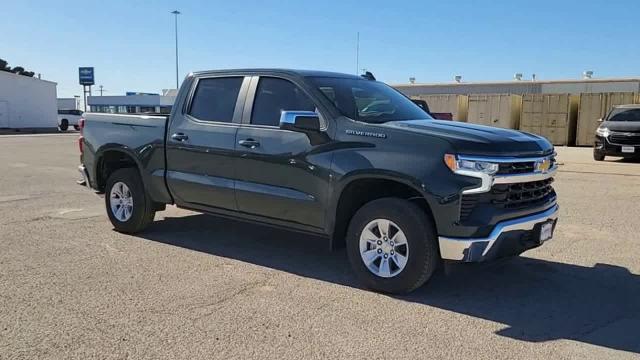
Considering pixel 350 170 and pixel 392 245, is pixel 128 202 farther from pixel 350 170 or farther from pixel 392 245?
pixel 392 245

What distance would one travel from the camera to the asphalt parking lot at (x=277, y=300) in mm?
3812

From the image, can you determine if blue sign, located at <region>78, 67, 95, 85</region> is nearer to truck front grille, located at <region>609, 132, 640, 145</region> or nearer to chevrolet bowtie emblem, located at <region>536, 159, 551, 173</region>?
truck front grille, located at <region>609, 132, 640, 145</region>

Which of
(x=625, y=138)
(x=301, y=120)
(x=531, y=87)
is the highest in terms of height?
(x=531, y=87)

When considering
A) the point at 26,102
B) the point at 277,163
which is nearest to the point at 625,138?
the point at 277,163

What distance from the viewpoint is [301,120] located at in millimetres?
5039

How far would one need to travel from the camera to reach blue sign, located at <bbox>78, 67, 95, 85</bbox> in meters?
73.6

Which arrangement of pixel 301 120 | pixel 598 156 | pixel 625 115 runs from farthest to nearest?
1. pixel 598 156
2. pixel 625 115
3. pixel 301 120

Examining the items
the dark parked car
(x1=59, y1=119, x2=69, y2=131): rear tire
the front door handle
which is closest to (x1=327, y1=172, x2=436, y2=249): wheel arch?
the front door handle

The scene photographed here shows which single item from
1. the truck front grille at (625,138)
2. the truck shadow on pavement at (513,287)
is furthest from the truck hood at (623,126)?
the truck shadow on pavement at (513,287)

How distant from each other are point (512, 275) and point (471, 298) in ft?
2.88

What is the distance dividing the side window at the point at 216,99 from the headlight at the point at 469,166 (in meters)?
2.47

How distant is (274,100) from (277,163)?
683 mm

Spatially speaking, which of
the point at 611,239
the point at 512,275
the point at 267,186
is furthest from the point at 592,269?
the point at 267,186

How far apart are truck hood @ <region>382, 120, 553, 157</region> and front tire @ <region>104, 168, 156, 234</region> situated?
3.26m
